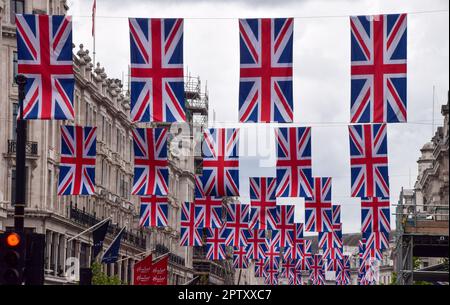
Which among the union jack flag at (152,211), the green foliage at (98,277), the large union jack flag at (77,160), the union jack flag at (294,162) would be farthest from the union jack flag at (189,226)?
the large union jack flag at (77,160)

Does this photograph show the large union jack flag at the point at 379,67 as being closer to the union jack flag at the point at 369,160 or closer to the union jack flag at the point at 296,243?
the union jack flag at the point at 369,160

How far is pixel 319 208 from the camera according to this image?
211 feet

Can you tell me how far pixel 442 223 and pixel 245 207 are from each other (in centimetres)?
2342

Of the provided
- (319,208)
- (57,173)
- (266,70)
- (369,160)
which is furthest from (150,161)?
(57,173)

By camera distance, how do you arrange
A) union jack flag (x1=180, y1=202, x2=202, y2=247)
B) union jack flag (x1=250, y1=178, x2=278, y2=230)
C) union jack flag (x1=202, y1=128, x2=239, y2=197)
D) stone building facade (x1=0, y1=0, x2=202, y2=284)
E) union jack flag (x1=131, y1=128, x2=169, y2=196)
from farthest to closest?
stone building facade (x1=0, y1=0, x2=202, y2=284)
union jack flag (x1=180, y1=202, x2=202, y2=247)
union jack flag (x1=250, y1=178, x2=278, y2=230)
union jack flag (x1=202, y1=128, x2=239, y2=197)
union jack flag (x1=131, y1=128, x2=169, y2=196)

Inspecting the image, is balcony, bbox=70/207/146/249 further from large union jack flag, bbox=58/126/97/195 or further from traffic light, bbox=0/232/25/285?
traffic light, bbox=0/232/25/285

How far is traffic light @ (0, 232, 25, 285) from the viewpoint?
83.7ft

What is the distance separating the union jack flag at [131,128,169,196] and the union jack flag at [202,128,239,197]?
3243 millimetres

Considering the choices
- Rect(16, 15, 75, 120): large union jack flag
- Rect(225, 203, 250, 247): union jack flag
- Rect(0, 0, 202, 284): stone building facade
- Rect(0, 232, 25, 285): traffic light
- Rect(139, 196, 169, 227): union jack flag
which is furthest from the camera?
Rect(225, 203, 250, 247): union jack flag

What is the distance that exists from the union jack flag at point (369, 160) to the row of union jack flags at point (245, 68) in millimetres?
9817

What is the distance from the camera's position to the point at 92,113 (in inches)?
3565

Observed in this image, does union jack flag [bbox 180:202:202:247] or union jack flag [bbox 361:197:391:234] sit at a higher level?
union jack flag [bbox 361:197:391:234]


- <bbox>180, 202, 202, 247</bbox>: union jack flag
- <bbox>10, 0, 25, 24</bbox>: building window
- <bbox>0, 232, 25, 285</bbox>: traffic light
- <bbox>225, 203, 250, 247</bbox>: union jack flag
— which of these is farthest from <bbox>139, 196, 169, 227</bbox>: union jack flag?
<bbox>0, 232, 25, 285</bbox>: traffic light

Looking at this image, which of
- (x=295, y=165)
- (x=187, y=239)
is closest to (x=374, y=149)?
(x=295, y=165)
